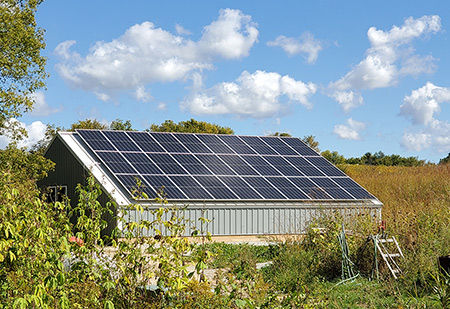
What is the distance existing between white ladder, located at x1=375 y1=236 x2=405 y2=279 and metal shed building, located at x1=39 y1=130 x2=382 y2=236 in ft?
22.4

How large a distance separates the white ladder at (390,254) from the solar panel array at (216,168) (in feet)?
28.1

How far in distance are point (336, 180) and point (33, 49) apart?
13.5m

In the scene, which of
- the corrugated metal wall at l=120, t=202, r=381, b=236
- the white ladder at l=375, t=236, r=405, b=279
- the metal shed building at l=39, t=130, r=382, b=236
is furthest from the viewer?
the corrugated metal wall at l=120, t=202, r=381, b=236

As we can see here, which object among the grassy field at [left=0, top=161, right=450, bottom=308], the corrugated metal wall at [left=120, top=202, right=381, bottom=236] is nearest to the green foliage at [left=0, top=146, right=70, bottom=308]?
the grassy field at [left=0, top=161, right=450, bottom=308]

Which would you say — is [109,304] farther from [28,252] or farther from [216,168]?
[216,168]

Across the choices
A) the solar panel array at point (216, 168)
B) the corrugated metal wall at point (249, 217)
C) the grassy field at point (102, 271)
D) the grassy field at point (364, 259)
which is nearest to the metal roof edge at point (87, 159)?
the solar panel array at point (216, 168)

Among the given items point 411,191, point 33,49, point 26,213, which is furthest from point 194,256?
point 33,49

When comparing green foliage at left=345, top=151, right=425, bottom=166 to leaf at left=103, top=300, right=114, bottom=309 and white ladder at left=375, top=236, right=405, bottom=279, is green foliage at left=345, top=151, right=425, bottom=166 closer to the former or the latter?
white ladder at left=375, top=236, right=405, bottom=279

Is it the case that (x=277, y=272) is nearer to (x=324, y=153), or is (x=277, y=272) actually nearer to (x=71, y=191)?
(x=71, y=191)

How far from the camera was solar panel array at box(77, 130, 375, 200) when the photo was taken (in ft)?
66.4

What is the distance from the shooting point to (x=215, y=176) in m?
21.4

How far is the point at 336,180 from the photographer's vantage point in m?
23.5

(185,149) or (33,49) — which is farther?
(33,49)

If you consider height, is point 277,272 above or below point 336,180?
below
